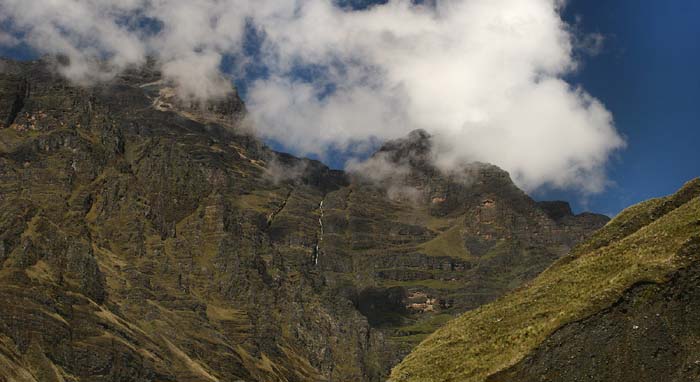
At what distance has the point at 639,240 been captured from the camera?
47562 mm

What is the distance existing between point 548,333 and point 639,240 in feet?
31.7

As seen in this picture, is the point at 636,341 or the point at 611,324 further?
the point at 611,324

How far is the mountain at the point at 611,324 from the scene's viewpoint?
39.8 m

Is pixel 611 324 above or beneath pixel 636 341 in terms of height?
above

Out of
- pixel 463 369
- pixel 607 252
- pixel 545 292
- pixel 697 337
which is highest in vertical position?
pixel 607 252

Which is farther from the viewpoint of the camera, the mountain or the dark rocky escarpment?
the mountain

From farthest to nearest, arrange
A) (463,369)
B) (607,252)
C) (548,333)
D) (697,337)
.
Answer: (607,252) < (463,369) < (548,333) < (697,337)

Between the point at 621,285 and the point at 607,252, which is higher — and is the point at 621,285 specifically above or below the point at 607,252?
below

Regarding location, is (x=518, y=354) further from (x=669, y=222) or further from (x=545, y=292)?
(x=669, y=222)

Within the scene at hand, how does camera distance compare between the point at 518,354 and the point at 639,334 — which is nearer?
the point at 639,334

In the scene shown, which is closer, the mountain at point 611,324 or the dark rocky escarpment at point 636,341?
the dark rocky escarpment at point 636,341

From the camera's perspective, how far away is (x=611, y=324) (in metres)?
40.9

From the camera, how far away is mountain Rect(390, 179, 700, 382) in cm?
3981

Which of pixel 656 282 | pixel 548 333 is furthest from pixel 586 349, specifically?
pixel 656 282
